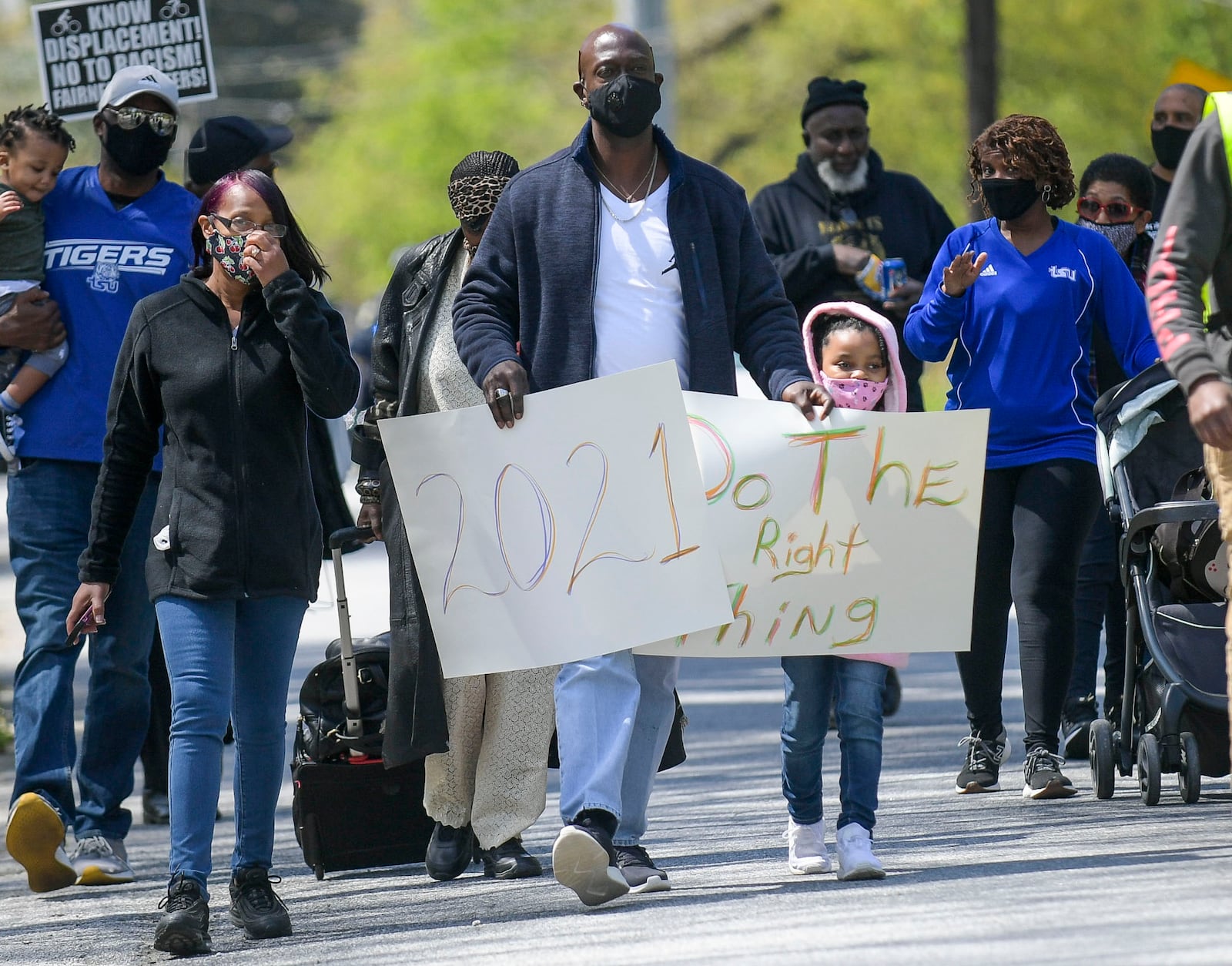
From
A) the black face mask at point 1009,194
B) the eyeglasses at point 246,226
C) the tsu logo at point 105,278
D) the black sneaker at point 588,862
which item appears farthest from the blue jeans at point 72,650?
the black face mask at point 1009,194

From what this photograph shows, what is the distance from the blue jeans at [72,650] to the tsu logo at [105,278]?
0.58 metres

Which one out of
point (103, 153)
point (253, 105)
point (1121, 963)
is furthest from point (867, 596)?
point (253, 105)

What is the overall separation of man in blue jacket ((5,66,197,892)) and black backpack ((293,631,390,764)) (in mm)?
659

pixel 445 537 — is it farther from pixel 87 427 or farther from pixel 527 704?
pixel 87 427

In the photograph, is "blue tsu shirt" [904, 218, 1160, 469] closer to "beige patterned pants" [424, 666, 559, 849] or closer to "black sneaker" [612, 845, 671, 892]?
"beige patterned pants" [424, 666, 559, 849]

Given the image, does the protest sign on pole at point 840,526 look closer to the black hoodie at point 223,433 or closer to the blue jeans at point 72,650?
the black hoodie at point 223,433

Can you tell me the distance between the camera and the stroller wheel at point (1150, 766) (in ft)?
22.7

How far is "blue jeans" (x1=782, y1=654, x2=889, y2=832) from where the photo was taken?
19.4ft

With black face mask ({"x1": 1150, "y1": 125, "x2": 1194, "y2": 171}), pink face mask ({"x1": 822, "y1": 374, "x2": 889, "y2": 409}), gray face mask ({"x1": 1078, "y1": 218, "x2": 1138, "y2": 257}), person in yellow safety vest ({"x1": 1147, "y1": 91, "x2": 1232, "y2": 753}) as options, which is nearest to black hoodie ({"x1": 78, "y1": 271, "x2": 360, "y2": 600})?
pink face mask ({"x1": 822, "y1": 374, "x2": 889, "y2": 409})

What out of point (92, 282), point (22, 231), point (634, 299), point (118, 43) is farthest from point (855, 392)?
point (118, 43)

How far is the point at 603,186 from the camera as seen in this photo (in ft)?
19.8

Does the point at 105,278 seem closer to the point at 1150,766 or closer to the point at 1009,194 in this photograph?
the point at 1009,194

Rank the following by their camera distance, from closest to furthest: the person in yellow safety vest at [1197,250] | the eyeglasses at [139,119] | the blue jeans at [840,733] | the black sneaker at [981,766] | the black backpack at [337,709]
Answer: the person in yellow safety vest at [1197,250] → the blue jeans at [840,733] → the black backpack at [337,709] → the eyeglasses at [139,119] → the black sneaker at [981,766]

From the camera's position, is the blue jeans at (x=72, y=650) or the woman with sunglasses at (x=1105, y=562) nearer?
the blue jeans at (x=72, y=650)
